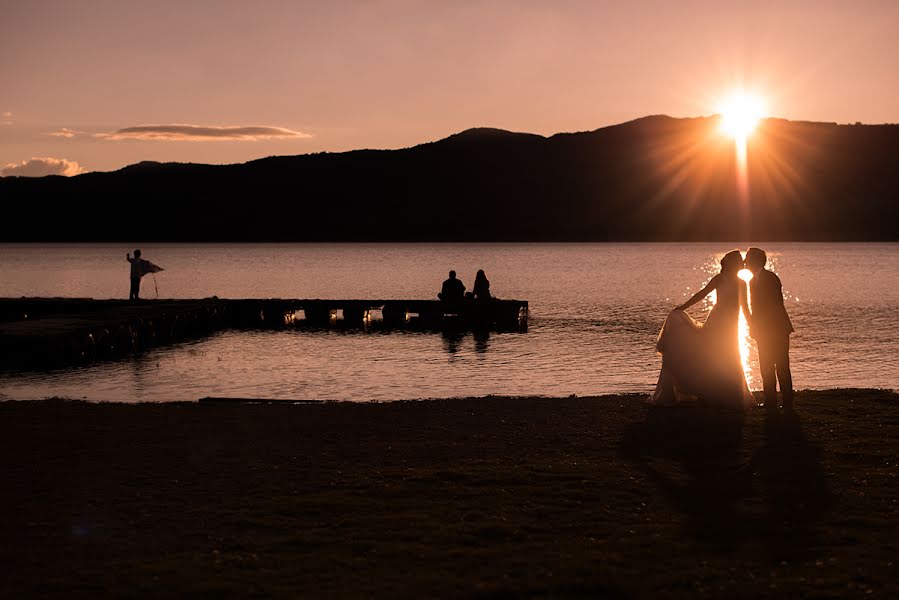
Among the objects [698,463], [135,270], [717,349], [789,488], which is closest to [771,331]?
[717,349]

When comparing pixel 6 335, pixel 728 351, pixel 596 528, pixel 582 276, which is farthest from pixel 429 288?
pixel 596 528

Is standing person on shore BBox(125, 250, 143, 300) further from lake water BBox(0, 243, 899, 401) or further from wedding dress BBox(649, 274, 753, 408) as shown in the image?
wedding dress BBox(649, 274, 753, 408)

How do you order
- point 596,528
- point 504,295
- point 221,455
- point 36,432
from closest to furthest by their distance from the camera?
point 596,528, point 221,455, point 36,432, point 504,295

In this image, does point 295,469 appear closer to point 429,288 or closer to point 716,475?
point 716,475

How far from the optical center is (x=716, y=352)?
15.2 metres

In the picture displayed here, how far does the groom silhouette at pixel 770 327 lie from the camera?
15.0 m

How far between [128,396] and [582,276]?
98.6 metres

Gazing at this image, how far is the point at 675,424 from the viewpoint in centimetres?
1424

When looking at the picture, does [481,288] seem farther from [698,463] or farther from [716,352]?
[698,463]

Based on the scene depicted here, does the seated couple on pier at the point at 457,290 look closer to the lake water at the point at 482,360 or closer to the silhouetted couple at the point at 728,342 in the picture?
the lake water at the point at 482,360

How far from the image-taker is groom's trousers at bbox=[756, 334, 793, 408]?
15.4 meters

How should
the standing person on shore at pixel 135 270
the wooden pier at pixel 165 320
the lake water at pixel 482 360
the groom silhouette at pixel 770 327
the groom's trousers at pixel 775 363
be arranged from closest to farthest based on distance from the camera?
1. the groom silhouette at pixel 770 327
2. the groom's trousers at pixel 775 363
3. the lake water at pixel 482 360
4. the wooden pier at pixel 165 320
5. the standing person on shore at pixel 135 270

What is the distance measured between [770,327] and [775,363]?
0.79 meters

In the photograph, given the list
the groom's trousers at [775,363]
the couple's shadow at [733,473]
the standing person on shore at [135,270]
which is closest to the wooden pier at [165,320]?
the standing person on shore at [135,270]
